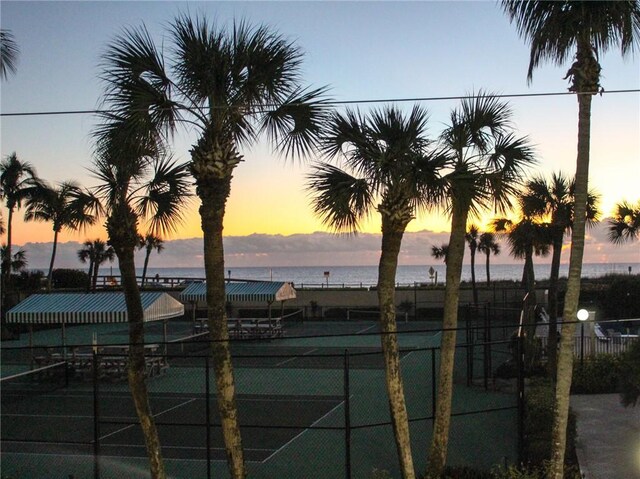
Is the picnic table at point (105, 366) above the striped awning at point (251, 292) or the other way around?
the other way around

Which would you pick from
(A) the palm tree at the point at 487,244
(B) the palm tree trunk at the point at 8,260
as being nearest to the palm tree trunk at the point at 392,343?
(B) the palm tree trunk at the point at 8,260

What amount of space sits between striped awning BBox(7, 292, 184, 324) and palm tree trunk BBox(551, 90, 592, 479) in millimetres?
17718

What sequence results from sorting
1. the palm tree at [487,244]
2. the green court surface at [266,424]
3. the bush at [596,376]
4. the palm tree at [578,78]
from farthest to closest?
the palm tree at [487,244] → the bush at [596,376] → the green court surface at [266,424] → the palm tree at [578,78]

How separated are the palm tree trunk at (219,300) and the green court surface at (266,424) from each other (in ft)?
7.75

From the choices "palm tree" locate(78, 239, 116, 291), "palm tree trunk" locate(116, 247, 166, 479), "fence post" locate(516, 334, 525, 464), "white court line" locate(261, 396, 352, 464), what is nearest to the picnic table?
"white court line" locate(261, 396, 352, 464)

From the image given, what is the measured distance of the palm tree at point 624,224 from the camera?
92.1 feet

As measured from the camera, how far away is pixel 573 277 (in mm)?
9719

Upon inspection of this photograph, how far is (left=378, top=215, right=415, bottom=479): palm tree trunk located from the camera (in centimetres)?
1058

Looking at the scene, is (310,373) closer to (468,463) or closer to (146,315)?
(146,315)

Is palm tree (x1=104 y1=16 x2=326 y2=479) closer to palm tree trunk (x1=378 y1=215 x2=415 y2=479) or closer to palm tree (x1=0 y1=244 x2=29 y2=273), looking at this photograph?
palm tree trunk (x1=378 y1=215 x2=415 y2=479)

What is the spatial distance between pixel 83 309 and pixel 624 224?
71.3 feet

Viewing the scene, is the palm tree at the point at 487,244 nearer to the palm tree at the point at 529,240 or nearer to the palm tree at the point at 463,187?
the palm tree at the point at 529,240

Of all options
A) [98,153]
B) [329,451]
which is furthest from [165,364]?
[98,153]

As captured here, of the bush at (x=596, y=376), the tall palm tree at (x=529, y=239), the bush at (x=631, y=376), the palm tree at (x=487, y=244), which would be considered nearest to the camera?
the bush at (x=631, y=376)
